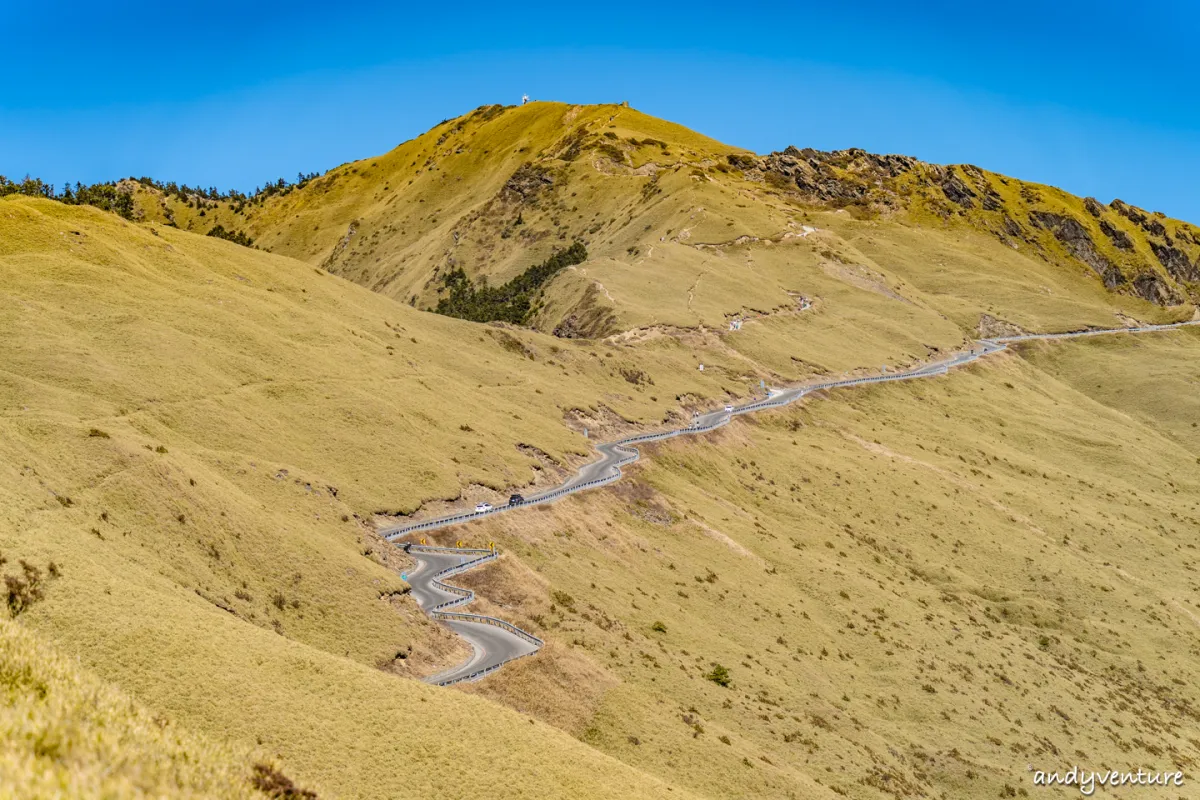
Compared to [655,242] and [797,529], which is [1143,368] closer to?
[655,242]

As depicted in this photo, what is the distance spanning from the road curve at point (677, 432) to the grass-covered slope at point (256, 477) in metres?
3.09

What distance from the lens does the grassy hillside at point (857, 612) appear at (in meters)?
43.1

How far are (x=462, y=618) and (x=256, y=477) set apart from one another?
15.6m

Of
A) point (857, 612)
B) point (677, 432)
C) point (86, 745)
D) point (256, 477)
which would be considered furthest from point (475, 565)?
point (677, 432)

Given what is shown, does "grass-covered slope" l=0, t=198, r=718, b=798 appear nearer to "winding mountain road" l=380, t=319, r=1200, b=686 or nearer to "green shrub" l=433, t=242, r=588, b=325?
"winding mountain road" l=380, t=319, r=1200, b=686

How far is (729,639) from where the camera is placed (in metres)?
54.2

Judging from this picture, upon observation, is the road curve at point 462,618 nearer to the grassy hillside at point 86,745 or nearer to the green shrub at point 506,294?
the grassy hillside at point 86,745

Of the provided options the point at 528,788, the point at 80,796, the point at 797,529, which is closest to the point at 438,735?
the point at 528,788

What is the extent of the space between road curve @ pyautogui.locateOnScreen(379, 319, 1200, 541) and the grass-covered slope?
309 cm

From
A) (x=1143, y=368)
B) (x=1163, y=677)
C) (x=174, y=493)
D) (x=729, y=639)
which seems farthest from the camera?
(x=1143, y=368)

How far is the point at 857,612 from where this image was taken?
64562 millimetres

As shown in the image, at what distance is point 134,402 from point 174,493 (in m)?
16.2

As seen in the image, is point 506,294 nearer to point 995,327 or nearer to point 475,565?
point 995,327

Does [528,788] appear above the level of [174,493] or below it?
below
